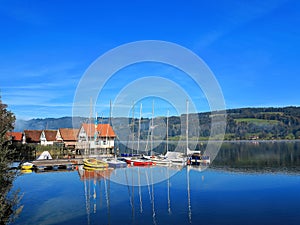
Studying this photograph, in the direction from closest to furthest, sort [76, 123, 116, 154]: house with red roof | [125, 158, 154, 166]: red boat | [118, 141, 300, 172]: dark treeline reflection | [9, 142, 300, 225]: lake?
[9, 142, 300, 225]: lake < [118, 141, 300, 172]: dark treeline reflection < [125, 158, 154, 166]: red boat < [76, 123, 116, 154]: house with red roof

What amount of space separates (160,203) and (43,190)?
13.3 m

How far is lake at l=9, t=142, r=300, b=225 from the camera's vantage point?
66.3 ft

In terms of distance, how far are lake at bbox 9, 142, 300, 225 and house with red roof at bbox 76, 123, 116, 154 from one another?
16.7 metres

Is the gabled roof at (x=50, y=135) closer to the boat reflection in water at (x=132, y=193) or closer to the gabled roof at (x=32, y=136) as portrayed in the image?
the gabled roof at (x=32, y=136)

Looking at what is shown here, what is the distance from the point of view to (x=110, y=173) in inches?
1608

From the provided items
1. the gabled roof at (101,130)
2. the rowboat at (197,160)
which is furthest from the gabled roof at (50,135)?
the rowboat at (197,160)

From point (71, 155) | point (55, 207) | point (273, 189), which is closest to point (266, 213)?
point (273, 189)

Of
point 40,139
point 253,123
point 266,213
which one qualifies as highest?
point 253,123

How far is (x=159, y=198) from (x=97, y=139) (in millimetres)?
35666

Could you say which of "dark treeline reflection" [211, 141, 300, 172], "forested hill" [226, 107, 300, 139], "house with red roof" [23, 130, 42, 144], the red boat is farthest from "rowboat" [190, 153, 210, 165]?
"forested hill" [226, 107, 300, 139]

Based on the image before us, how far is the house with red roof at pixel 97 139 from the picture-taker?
5781 centimetres

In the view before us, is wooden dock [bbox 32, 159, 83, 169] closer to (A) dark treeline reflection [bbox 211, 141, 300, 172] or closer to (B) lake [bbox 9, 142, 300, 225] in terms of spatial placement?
(B) lake [bbox 9, 142, 300, 225]

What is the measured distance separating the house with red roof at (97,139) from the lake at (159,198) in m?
16.7

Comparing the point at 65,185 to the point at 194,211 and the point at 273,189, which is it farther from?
the point at 273,189
